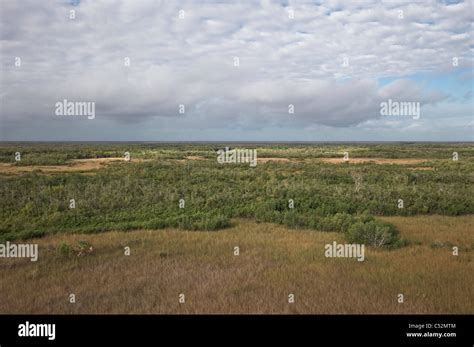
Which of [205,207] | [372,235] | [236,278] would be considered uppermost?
[205,207]

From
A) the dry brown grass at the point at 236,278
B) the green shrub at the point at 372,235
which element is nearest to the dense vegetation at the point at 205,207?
the green shrub at the point at 372,235

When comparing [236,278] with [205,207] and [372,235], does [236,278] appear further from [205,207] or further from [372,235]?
[205,207]

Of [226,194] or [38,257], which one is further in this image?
[226,194]

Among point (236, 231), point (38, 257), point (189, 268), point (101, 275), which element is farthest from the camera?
point (236, 231)

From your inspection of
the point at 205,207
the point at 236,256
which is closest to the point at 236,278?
the point at 236,256

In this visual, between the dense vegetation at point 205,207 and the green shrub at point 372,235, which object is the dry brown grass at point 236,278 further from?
the dense vegetation at point 205,207

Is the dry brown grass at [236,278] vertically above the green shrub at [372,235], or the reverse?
the green shrub at [372,235]

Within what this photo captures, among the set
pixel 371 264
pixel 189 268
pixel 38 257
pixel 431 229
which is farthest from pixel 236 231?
pixel 431 229
